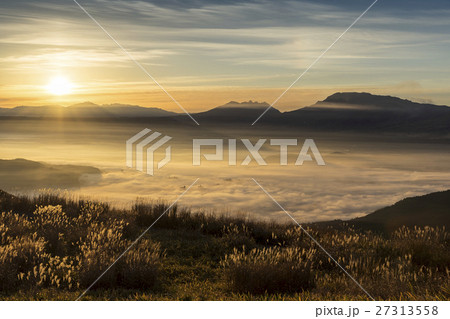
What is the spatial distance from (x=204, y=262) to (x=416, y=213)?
13536 mm

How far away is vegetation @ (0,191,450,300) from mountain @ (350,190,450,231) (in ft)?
20.5

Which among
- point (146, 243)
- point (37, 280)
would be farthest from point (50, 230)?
point (37, 280)

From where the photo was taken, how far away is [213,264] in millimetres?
9750

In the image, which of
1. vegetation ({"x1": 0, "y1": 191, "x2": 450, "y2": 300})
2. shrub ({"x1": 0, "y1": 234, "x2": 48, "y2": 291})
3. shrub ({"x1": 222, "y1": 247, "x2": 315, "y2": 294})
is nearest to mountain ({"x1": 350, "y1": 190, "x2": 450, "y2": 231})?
vegetation ({"x1": 0, "y1": 191, "x2": 450, "y2": 300})

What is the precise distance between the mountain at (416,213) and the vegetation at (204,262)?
624 cm

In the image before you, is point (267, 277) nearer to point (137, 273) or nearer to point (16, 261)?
point (137, 273)

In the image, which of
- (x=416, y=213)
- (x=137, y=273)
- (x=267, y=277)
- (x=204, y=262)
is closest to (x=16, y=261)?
(x=137, y=273)

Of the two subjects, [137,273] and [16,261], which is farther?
[16,261]

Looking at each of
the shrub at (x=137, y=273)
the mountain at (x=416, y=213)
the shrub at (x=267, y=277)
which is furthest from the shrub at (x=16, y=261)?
the mountain at (x=416, y=213)

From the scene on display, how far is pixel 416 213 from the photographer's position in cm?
2066

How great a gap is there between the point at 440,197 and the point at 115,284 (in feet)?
60.9

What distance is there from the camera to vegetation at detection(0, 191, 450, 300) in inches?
286

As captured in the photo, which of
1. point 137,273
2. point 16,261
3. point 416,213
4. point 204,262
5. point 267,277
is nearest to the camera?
point 267,277

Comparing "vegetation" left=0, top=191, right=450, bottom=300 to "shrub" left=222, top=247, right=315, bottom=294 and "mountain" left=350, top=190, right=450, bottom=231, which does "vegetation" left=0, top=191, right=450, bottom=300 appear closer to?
"shrub" left=222, top=247, right=315, bottom=294
